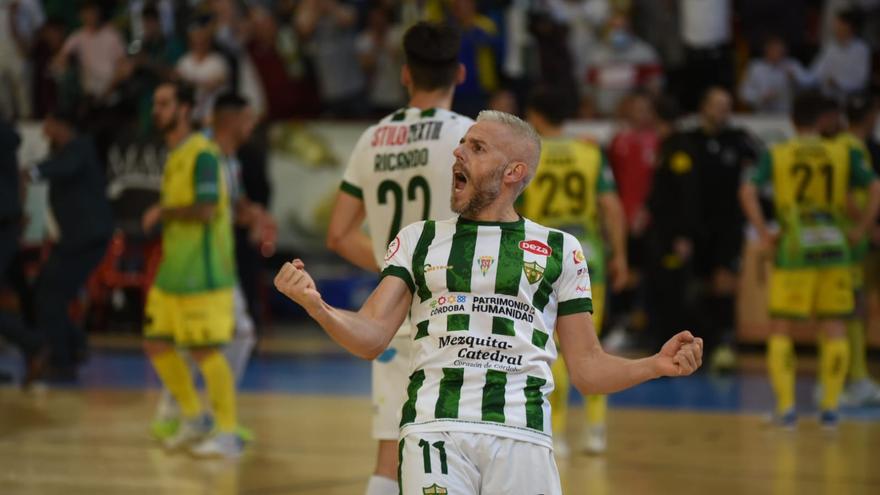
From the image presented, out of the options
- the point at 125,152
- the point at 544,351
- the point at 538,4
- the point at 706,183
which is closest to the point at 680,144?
the point at 706,183

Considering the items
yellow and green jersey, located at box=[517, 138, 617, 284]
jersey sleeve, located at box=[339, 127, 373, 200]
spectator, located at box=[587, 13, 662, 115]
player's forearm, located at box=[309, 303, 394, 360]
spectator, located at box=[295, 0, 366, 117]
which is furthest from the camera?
spectator, located at box=[295, 0, 366, 117]

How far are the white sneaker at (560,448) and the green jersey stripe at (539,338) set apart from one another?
185 inches

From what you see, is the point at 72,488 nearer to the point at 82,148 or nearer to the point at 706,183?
the point at 82,148

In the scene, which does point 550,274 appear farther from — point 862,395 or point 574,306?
point 862,395

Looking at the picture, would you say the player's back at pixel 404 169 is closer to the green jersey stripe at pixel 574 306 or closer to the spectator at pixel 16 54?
the green jersey stripe at pixel 574 306

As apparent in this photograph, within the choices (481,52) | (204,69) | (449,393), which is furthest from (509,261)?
(204,69)

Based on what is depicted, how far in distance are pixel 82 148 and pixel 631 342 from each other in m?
6.20

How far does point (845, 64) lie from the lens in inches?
610

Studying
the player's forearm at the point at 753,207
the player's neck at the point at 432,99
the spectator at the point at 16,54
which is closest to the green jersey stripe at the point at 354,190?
the player's neck at the point at 432,99

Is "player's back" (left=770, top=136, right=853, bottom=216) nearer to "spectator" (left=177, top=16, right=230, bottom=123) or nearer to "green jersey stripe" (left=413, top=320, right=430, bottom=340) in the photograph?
"green jersey stripe" (left=413, top=320, right=430, bottom=340)

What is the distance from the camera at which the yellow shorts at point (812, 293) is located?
10195 millimetres

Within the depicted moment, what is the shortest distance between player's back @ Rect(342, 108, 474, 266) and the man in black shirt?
25.4 feet

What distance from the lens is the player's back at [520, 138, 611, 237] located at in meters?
9.05

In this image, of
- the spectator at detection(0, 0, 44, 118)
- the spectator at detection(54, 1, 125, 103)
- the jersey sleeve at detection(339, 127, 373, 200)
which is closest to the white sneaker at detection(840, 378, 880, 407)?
the jersey sleeve at detection(339, 127, 373, 200)
